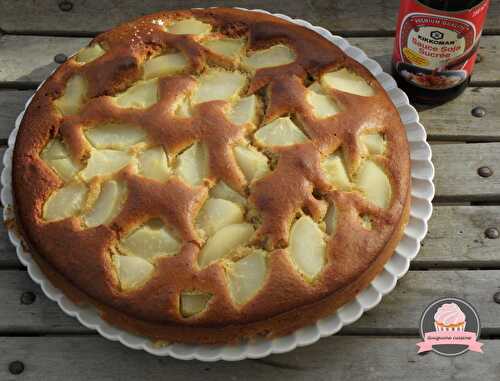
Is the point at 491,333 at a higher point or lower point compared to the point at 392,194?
lower

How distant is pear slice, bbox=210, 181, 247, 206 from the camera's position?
1.62 m

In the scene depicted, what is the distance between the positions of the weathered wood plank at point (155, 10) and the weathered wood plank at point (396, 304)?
0.80 meters

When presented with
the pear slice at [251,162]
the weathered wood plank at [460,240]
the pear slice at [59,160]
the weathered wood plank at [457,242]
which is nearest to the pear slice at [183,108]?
the pear slice at [251,162]

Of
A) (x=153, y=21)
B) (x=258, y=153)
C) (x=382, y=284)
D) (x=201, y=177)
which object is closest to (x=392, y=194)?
(x=382, y=284)

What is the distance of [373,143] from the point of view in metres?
1.72

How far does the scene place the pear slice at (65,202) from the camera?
1.63 meters

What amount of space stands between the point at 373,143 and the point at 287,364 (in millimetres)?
505

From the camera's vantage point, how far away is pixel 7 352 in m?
1.65

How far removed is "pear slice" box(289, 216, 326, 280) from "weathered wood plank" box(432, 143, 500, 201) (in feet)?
1.44

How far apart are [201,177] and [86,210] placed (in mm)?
244

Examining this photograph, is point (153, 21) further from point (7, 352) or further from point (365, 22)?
point (7, 352)

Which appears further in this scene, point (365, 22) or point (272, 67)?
point (365, 22)

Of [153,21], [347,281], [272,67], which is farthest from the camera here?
[153,21]

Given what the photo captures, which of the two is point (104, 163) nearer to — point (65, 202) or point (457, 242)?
point (65, 202)
